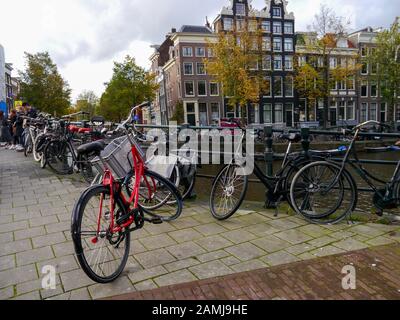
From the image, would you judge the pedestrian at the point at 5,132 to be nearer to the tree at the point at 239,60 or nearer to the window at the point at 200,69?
the tree at the point at 239,60

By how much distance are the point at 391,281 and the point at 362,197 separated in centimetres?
497

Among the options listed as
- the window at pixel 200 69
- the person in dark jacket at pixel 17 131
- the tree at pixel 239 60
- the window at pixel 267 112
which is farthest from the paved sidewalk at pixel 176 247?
the window at pixel 200 69

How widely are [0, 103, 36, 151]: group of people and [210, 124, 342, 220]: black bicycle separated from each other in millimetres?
7539

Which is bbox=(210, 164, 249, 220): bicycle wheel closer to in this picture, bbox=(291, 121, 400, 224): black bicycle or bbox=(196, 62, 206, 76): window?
bbox=(291, 121, 400, 224): black bicycle

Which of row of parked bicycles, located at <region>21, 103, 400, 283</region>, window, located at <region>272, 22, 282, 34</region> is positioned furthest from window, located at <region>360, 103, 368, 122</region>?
row of parked bicycles, located at <region>21, 103, 400, 283</region>

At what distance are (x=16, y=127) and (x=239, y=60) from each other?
53.7 feet

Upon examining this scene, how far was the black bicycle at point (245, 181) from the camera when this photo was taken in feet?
11.9

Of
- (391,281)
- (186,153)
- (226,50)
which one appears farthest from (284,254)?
(226,50)

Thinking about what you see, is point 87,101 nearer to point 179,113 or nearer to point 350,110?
point 179,113

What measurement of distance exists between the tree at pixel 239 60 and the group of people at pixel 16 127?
49.3 ft

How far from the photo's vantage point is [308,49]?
2492 centimetres

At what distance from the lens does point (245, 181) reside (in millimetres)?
3574

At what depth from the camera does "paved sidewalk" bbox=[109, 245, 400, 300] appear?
2.19 meters
